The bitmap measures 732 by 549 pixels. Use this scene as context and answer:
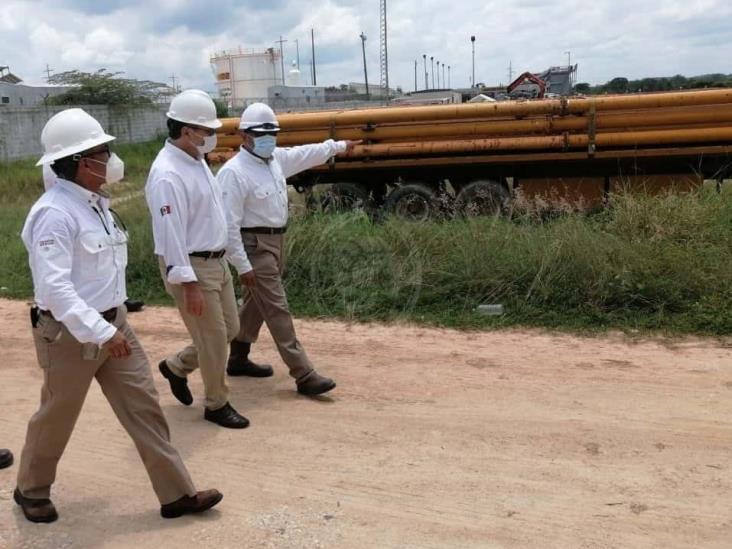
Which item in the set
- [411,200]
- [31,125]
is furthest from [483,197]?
[31,125]

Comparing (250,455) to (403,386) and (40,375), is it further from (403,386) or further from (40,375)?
(40,375)

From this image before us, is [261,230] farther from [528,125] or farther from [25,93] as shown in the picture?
[25,93]

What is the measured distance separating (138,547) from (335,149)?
10.6ft

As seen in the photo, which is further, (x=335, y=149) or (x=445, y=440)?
(x=335, y=149)

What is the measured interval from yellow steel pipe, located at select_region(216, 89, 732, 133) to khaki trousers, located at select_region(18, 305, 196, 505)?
24.3ft

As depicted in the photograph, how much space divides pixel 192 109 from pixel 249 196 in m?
0.82

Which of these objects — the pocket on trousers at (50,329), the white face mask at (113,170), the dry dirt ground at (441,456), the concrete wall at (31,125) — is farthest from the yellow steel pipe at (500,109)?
the concrete wall at (31,125)

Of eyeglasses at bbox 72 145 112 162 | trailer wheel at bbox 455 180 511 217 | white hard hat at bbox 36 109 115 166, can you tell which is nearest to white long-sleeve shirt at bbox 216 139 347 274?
eyeglasses at bbox 72 145 112 162

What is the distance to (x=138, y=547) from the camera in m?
2.97

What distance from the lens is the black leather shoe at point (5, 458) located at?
12.3 ft

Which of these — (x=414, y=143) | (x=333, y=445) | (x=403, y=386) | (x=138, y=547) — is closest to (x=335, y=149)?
(x=403, y=386)

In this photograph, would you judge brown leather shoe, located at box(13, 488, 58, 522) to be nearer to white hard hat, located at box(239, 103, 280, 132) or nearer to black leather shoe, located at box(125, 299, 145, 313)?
white hard hat, located at box(239, 103, 280, 132)

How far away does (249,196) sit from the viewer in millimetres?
4535

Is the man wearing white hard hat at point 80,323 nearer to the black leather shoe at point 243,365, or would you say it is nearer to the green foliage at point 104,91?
the black leather shoe at point 243,365
